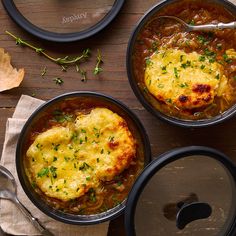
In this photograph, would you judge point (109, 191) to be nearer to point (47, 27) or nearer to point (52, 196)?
point (52, 196)

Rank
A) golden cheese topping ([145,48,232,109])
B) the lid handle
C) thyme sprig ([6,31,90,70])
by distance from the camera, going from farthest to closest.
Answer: thyme sprig ([6,31,90,70]) → golden cheese topping ([145,48,232,109]) → the lid handle

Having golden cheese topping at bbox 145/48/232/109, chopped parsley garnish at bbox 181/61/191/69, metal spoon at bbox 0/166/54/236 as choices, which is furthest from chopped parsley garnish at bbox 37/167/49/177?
chopped parsley garnish at bbox 181/61/191/69

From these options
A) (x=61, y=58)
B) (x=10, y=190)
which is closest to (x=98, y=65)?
(x=61, y=58)

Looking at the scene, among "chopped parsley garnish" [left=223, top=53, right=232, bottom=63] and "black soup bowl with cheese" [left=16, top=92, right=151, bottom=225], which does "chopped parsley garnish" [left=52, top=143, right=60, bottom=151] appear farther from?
"chopped parsley garnish" [left=223, top=53, right=232, bottom=63]

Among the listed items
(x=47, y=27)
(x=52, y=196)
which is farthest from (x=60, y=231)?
(x=47, y=27)

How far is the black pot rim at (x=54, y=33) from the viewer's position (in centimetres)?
339

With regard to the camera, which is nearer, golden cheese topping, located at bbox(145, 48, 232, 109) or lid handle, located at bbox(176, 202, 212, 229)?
lid handle, located at bbox(176, 202, 212, 229)

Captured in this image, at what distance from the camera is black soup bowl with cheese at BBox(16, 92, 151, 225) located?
317 cm

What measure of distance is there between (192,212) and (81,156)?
63 cm

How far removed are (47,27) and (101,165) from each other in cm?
80

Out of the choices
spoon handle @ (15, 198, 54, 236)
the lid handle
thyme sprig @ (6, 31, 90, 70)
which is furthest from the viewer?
thyme sprig @ (6, 31, 90, 70)

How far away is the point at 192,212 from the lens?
292cm

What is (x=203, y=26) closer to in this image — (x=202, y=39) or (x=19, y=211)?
(x=202, y=39)

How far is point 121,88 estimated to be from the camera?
134 inches
